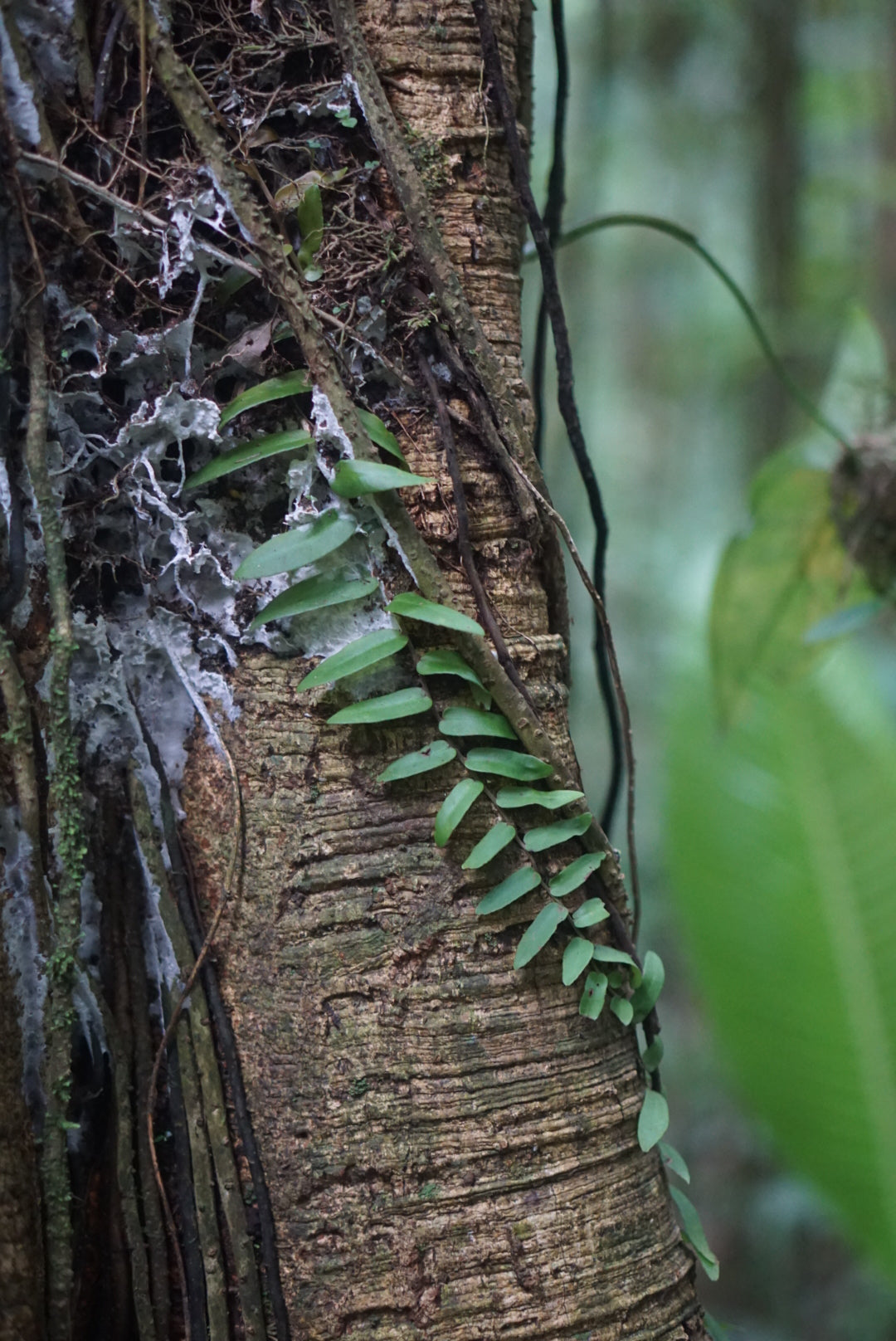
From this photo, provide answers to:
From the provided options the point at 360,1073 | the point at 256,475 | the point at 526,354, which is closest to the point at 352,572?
the point at 256,475

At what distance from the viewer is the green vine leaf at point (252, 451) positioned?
76cm

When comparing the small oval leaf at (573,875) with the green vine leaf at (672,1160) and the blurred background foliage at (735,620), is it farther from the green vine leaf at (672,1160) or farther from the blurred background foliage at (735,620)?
the blurred background foliage at (735,620)

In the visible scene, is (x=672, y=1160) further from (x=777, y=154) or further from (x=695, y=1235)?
(x=777, y=154)

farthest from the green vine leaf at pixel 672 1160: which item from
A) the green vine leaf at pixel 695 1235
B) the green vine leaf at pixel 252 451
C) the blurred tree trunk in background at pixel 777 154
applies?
the blurred tree trunk in background at pixel 777 154

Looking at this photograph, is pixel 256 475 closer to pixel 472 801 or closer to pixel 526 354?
pixel 472 801

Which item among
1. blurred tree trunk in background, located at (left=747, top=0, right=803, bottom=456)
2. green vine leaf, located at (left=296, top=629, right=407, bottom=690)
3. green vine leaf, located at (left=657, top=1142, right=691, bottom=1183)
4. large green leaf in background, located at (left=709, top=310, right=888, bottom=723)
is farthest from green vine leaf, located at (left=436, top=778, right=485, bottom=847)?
blurred tree trunk in background, located at (left=747, top=0, right=803, bottom=456)

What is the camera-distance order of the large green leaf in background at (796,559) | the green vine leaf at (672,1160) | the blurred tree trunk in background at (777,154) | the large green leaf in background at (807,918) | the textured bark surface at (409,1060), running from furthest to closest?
the blurred tree trunk in background at (777,154) < the large green leaf in background at (807,918) < the large green leaf in background at (796,559) < the green vine leaf at (672,1160) < the textured bark surface at (409,1060)

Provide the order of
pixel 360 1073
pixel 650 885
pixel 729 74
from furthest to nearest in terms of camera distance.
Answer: pixel 650 885
pixel 729 74
pixel 360 1073

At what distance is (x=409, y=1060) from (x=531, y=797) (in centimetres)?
21

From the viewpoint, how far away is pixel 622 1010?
0.79 meters

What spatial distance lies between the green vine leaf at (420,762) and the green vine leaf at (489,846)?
0.06m

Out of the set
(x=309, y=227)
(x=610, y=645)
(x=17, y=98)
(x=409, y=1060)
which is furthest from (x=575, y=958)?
(x=17, y=98)

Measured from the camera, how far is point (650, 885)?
462 cm

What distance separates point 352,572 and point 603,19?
2.99 meters
